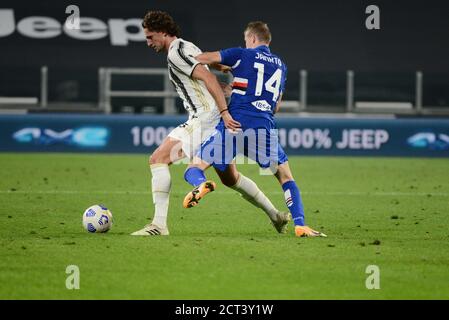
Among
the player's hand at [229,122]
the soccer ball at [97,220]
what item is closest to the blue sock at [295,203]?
the player's hand at [229,122]

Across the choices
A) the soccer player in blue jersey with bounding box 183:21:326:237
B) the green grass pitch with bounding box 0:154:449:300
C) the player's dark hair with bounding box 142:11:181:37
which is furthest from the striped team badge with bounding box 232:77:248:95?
the green grass pitch with bounding box 0:154:449:300

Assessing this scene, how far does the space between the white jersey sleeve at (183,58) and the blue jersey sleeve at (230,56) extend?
27 centimetres

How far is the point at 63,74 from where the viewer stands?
24.6 meters

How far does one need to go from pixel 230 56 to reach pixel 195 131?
30.3 inches

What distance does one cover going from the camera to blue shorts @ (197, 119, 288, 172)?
973 cm

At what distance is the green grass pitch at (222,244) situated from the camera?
719cm

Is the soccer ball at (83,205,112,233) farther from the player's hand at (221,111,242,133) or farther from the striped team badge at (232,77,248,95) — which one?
the striped team badge at (232,77,248,95)

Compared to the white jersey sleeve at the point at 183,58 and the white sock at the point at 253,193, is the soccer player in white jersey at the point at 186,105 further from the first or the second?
the white sock at the point at 253,193

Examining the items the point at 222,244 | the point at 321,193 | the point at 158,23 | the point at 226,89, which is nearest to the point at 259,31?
the point at 226,89

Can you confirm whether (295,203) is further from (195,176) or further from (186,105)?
(186,105)

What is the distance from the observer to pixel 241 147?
32.3 ft

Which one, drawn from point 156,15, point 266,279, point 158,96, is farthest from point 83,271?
point 158,96

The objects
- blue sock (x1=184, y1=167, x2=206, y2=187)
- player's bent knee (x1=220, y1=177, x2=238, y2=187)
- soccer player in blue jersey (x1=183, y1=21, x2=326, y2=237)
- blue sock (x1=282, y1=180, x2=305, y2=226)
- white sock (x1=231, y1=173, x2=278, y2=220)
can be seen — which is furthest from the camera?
white sock (x1=231, y1=173, x2=278, y2=220)

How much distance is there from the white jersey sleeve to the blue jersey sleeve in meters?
0.27
